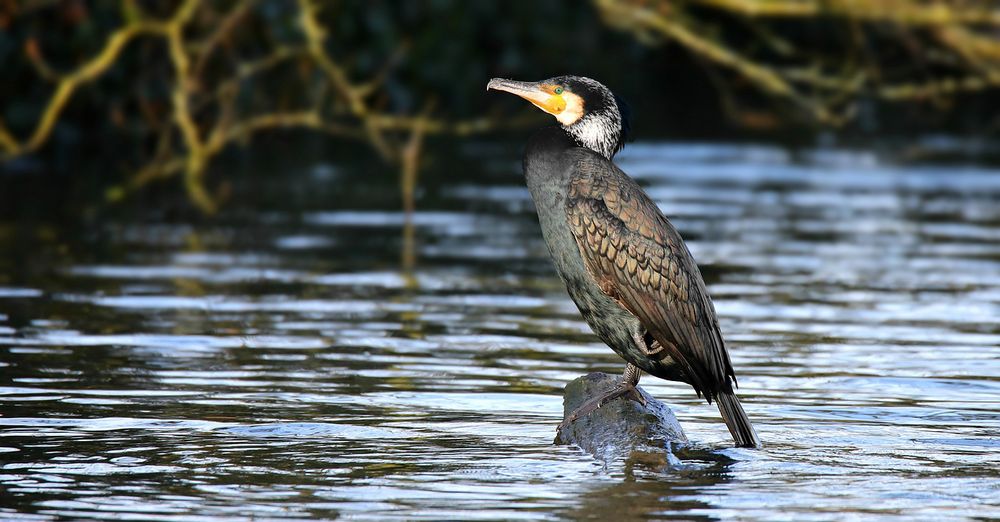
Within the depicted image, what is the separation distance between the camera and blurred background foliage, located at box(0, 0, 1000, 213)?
1539 centimetres

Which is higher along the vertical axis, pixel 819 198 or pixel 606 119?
pixel 819 198

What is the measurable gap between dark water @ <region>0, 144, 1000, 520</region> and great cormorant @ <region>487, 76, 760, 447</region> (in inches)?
13.0

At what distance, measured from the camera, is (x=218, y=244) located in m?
14.0

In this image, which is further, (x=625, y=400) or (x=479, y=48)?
(x=479, y=48)

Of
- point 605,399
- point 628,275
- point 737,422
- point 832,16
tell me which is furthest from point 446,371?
point 832,16

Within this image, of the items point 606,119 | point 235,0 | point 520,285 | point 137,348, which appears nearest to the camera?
point 606,119

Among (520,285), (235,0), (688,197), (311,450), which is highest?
(235,0)

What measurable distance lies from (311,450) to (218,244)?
7.00 m

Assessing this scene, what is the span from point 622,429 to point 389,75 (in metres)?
15.1

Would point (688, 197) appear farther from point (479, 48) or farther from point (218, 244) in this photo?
point (479, 48)

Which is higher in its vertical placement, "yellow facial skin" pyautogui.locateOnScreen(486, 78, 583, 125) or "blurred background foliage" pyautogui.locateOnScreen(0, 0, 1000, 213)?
"blurred background foliage" pyautogui.locateOnScreen(0, 0, 1000, 213)

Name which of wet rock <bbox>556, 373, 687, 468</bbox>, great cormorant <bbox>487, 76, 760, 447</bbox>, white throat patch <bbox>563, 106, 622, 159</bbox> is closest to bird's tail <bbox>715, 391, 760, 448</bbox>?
great cormorant <bbox>487, 76, 760, 447</bbox>

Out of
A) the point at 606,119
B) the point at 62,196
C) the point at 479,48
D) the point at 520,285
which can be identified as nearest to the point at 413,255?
the point at 520,285

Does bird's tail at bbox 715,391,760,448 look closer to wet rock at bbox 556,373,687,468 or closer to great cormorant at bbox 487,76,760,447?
great cormorant at bbox 487,76,760,447
